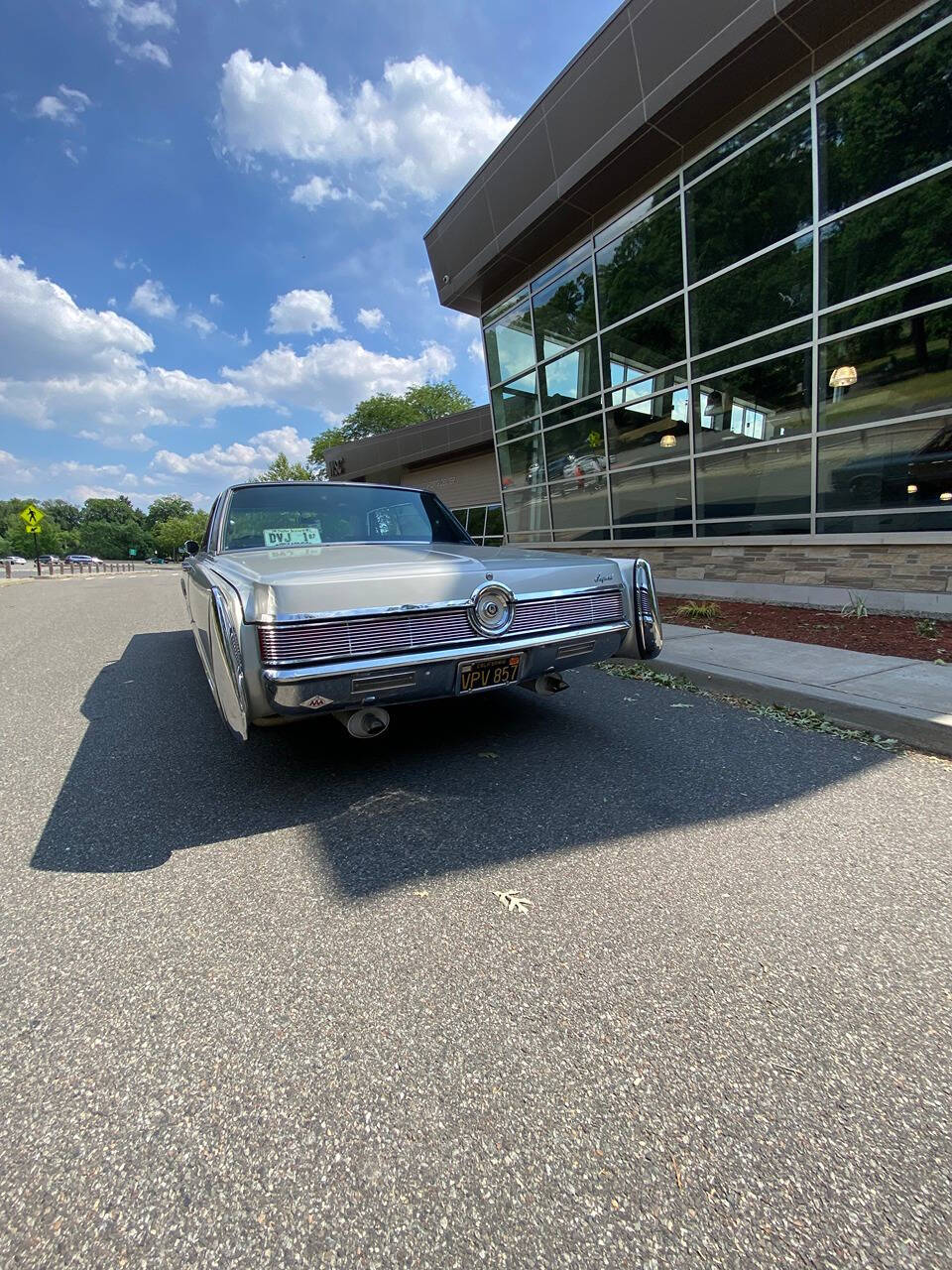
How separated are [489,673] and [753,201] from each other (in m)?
8.82

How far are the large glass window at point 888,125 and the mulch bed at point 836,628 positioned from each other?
196 inches

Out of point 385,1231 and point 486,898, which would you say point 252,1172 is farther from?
point 486,898

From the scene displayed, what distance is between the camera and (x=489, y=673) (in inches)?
111

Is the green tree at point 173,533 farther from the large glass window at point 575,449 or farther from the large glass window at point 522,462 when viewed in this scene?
the large glass window at point 575,449

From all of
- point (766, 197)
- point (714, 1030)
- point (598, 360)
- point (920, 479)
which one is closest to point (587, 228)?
point (598, 360)

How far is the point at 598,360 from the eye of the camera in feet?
36.0

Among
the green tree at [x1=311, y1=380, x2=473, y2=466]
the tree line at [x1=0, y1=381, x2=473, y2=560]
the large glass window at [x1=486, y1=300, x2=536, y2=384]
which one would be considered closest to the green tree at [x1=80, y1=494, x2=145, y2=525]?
the tree line at [x1=0, y1=381, x2=473, y2=560]

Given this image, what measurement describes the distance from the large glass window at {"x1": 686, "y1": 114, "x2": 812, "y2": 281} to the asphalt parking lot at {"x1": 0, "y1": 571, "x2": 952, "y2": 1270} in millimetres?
7859

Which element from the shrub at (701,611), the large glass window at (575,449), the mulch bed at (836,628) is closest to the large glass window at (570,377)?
the large glass window at (575,449)

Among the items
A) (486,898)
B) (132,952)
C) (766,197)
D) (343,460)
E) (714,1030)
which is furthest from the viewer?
(343,460)

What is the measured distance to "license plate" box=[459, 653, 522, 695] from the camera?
2732mm

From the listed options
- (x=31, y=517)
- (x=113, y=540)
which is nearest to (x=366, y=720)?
(x=31, y=517)

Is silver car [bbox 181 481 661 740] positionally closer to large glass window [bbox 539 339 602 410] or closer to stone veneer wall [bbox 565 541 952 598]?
stone veneer wall [bbox 565 541 952 598]

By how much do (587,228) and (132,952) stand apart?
1261 cm
